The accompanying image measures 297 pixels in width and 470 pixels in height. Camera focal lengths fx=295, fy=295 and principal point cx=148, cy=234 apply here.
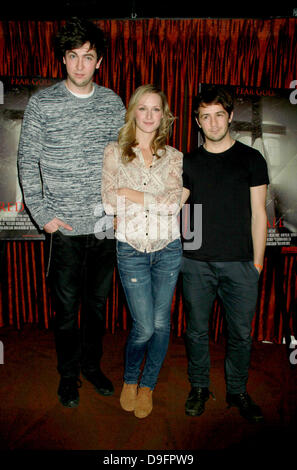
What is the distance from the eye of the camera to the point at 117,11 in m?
2.45

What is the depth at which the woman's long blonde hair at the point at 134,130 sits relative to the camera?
154cm

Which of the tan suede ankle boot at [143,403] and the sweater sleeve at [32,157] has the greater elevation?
the sweater sleeve at [32,157]

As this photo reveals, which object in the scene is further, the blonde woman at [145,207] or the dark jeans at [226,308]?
the dark jeans at [226,308]

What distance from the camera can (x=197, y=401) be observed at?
5.92 ft

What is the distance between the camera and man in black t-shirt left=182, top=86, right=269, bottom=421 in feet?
5.34

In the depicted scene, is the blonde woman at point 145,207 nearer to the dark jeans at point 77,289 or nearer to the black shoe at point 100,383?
the dark jeans at point 77,289

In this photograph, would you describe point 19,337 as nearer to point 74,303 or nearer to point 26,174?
point 74,303

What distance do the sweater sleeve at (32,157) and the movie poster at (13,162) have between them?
0.85 m

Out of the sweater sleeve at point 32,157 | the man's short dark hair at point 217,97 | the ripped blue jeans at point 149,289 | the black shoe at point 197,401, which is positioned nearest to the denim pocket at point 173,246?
the ripped blue jeans at point 149,289

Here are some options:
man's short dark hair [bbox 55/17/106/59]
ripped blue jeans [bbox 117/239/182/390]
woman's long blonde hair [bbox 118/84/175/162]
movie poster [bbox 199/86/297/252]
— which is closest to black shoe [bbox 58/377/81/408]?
ripped blue jeans [bbox 117/239/182/390]

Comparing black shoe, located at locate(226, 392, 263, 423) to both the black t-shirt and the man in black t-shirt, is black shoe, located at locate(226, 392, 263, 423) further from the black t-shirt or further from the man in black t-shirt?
the black t-shirt

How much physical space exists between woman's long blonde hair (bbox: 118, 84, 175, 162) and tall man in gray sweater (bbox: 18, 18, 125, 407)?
16 cm

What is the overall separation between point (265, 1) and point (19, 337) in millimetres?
3519

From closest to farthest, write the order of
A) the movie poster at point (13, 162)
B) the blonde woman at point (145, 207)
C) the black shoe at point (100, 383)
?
the blonde woman at point (145, 207)
the black shoe at point (100, 383)
the movie poster at point (13, 162)
